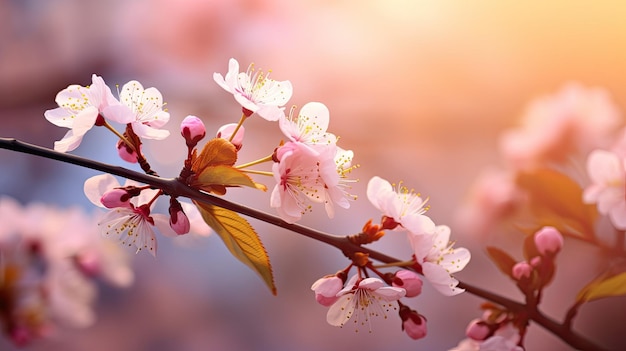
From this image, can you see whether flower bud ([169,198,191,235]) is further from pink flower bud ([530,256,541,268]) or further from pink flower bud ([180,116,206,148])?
pink flower bud ([530,256,541,268])


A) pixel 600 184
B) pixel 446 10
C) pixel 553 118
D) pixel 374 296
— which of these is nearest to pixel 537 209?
pixel 600 184

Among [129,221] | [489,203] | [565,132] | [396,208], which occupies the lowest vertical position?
[129,221]

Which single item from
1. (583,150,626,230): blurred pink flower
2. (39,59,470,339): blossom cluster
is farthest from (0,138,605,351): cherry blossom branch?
(583,150,626,230): blurred pink flower

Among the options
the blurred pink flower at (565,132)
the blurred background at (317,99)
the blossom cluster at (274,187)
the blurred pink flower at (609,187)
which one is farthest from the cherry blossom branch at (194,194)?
the blurred background at (317,99)

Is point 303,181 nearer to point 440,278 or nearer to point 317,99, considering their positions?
point 440,278

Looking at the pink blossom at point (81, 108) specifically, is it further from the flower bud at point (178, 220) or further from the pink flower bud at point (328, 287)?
the pink flower bud at point (328, 287)

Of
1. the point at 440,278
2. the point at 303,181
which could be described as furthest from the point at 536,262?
the point at 303,181
